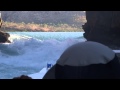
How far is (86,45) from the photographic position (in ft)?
2.70

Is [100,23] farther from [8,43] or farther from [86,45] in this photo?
[86,45]

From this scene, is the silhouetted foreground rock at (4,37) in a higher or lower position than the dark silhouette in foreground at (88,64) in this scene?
higher

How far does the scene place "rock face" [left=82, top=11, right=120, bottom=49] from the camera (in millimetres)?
10635

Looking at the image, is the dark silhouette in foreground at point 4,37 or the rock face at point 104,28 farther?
the dark silhouette in foreground at point 4,37

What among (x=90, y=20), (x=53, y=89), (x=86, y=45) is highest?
(x=90, y=20)

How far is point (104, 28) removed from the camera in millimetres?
11242

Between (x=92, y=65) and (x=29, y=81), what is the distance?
0.29m

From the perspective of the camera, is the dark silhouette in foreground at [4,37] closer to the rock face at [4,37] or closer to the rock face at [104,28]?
the rock face at [4,37]

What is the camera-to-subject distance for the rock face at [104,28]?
419 inches

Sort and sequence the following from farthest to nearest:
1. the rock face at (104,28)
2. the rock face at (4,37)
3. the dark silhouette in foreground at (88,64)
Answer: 1. the rock face at (4,37)
2. the rock face at (104,28)
3. the dark silhouette in foreground at (88,64)

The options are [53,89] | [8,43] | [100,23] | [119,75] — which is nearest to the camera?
[53,89]

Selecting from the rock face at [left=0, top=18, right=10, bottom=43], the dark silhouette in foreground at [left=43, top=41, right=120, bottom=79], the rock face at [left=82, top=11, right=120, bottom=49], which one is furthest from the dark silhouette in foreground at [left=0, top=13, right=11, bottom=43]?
the dark silhouette in foreground at [left=43, top=41, right=120, bottom=79]

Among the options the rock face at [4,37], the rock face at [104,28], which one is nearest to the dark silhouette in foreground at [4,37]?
the rock face at [4,37]
